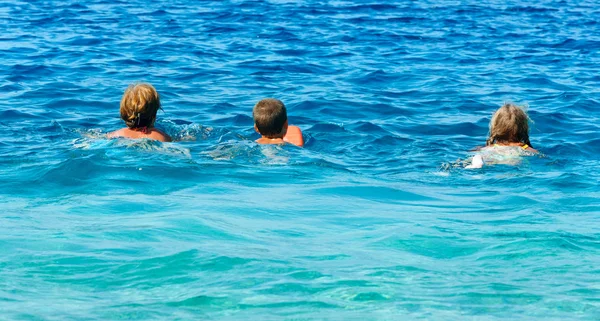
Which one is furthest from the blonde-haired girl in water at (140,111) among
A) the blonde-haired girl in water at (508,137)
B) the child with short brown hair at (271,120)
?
the blonde-haired girl in water at (508,137)

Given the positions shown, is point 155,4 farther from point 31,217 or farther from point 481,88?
point 31,217

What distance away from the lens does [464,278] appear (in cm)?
520

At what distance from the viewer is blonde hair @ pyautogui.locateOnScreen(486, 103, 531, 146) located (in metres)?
8.84

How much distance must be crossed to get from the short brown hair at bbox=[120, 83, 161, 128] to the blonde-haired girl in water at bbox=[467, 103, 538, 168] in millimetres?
3391

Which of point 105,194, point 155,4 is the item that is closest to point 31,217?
point 105,194

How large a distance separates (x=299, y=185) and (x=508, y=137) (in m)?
2.50

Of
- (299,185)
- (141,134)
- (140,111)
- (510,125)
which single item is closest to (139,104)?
(140,111)

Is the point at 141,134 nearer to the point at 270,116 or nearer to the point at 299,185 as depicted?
the point at 270,116

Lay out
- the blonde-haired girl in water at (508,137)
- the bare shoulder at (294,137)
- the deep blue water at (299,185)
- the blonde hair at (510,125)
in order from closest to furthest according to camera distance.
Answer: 1. the deep blue water at (299,185)
2. the blonde-haired girl in water at (508,137)
3. the blonde hair at (510,125)
4. the bare shoulder at (294,137)

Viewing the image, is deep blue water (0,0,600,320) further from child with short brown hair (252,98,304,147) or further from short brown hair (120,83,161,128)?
short brown hair (120,83,161,128)

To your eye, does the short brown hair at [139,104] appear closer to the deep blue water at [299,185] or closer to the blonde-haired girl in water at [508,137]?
the deep blue water at [299,185]

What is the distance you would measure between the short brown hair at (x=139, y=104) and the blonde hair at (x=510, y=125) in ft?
11.6

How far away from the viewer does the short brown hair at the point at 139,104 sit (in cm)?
868

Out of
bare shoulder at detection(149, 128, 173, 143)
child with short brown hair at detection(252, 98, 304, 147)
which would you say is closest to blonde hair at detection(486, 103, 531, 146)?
child with short brown hair at detection(252, 98, 304, 147)
